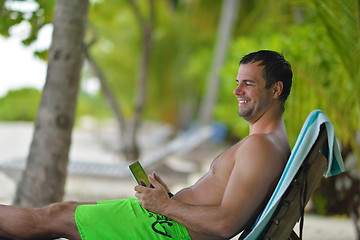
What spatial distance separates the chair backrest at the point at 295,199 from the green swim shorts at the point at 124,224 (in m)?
0.35

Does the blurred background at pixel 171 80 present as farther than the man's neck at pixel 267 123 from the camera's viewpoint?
Yes

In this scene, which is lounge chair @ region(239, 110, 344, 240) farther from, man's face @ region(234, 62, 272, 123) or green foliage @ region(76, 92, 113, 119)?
green foliage @ region(76, 92, 113, 119)

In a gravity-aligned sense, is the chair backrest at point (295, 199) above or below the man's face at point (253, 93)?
below

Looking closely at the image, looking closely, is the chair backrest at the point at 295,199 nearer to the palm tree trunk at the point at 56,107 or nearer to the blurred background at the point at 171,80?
the blurred background at the point at 171,80

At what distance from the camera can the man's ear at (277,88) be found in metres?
2.02

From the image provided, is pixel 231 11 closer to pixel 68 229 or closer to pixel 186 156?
pixel 186 156

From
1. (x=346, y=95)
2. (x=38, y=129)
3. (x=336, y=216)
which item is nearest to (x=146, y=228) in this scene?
(x=38, y=129)

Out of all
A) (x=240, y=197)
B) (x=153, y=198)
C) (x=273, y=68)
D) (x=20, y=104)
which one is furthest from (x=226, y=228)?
(x=20, y=104)

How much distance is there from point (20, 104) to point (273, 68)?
16.7 meters

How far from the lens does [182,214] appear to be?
6.23 feet

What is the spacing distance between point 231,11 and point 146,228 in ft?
37.9


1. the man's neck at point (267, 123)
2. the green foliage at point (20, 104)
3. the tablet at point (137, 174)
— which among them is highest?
the green foliage at point (20, 104)

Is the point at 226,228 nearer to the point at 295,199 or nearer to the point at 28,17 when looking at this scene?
the point at 295,199

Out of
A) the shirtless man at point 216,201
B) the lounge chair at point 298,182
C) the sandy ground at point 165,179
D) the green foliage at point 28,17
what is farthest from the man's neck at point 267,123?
the sandy ground at point 165,179
